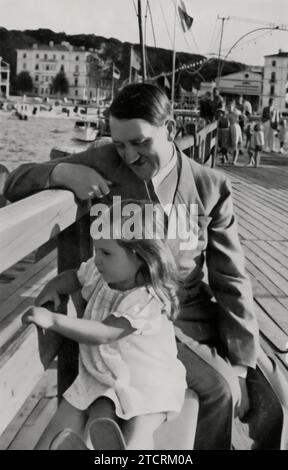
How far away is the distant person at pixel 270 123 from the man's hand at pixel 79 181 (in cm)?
1616

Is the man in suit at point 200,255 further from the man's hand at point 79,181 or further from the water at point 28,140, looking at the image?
the water at point 28,140

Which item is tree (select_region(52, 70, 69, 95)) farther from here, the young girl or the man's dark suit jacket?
the young girl

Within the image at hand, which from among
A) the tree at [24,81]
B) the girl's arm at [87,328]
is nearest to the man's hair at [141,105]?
the girl's arm at [87,328]

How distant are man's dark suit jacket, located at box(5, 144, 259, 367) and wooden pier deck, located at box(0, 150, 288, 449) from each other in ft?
1.53

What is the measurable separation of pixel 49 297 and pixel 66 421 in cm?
35

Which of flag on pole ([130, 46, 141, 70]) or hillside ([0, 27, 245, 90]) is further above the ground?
hillside ([0, 27, 245, 90])

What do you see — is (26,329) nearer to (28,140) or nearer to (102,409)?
(102,409)

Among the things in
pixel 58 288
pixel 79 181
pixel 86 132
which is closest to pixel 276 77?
pixel 86 132

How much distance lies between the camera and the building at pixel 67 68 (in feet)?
440

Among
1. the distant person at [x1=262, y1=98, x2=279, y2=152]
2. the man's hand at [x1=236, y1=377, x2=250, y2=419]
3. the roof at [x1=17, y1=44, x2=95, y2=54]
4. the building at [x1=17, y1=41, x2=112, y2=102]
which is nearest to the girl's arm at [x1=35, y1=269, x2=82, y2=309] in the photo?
the man's hand at [x1=236, y1=377, x2=250, y2=419]

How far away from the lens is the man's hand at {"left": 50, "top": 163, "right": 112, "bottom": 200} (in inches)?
85.0

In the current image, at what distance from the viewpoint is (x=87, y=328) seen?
1777mm

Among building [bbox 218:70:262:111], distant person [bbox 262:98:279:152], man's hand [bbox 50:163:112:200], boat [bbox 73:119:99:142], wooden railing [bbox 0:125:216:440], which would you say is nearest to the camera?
wooden railing [bbox 0:125:216:440]

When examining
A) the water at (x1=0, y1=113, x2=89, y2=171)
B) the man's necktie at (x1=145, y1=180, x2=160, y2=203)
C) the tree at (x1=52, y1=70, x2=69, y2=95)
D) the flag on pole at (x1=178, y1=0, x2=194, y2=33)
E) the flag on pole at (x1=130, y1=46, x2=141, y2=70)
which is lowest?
the water at (x1=0, y1=113, x2=89, y2=171)
